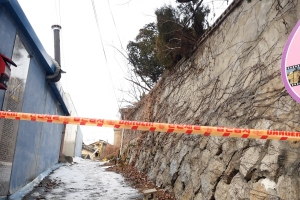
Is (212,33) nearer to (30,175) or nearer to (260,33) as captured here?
(260,33)

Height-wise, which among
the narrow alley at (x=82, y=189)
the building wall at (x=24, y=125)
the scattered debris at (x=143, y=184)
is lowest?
the narrow alley at (x=82, y=189)

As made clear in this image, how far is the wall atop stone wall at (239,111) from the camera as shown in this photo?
295 centimetres

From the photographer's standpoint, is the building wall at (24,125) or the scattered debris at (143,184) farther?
the scattered debris at (143,184)

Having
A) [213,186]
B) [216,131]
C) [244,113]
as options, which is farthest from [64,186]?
[216,131]

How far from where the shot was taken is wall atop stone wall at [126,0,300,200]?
2949 millimetres

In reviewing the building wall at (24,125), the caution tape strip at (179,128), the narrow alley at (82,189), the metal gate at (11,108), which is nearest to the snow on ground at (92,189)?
the narrow alley at (82,189)

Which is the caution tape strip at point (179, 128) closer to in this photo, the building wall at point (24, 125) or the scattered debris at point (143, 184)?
the building wall at point (24, 125)

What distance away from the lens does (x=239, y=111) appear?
391cm

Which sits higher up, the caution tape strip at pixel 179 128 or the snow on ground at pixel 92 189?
the caution tape strip at pixel 179 128

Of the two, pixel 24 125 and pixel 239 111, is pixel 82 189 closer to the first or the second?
pixel 24 125

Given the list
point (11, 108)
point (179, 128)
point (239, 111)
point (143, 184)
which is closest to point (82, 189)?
point (143, 184)

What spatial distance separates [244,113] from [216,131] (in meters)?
1.66

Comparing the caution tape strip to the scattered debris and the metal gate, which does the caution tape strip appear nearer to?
the metal gate

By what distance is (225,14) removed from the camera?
492cm
